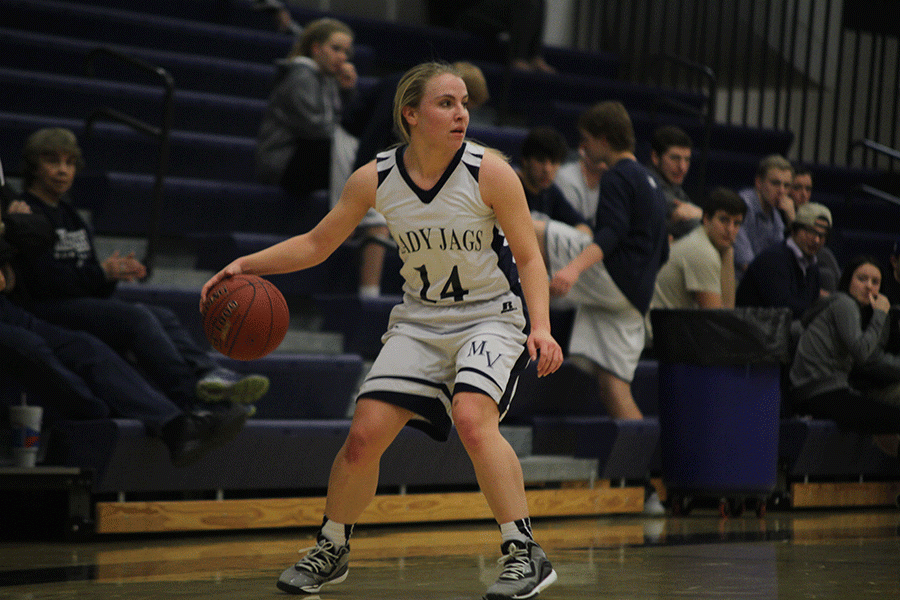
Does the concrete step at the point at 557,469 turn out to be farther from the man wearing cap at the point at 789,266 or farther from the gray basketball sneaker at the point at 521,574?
the gray basketball sneaker at the point at 521,574

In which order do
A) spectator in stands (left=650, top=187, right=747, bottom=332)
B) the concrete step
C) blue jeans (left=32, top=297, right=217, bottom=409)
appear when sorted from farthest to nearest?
spectator in stands (left=650, top=187, right=747, bottom=332) < the concrete step < blue jeans (left=32, top=297, right=217, bottom=409)

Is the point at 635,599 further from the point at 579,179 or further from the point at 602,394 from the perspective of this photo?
the point at 579,179

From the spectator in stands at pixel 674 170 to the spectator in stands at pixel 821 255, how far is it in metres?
0.84

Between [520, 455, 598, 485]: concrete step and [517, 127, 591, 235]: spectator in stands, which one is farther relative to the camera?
[517, 127, 591, 235]: spectator in stands

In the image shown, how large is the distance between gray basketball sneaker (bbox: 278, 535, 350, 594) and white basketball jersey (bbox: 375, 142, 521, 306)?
719mm

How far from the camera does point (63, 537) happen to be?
4.55 metres

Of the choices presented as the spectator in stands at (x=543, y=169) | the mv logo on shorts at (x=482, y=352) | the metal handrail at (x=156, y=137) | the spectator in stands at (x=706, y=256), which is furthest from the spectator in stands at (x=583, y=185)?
the mv logo on shorts at (x=482, y=352)

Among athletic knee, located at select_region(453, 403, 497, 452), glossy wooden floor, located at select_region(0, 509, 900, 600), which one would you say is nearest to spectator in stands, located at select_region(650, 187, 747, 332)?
glossy wooden floor, located at select_region(0, 509, 900, 600)

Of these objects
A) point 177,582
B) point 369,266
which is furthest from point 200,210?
point 177,582

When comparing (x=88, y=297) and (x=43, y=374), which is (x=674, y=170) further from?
(x=43, y=374)

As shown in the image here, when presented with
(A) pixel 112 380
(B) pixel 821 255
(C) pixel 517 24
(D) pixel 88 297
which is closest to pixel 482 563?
(A) pixel 112 380

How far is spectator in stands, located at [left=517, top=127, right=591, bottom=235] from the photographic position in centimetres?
581

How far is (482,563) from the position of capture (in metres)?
3.89

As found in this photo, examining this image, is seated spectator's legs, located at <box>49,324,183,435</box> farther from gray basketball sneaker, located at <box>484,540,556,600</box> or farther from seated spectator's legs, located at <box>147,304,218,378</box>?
gray basketball sneaker, located at <box>484,540,556,600</box>
